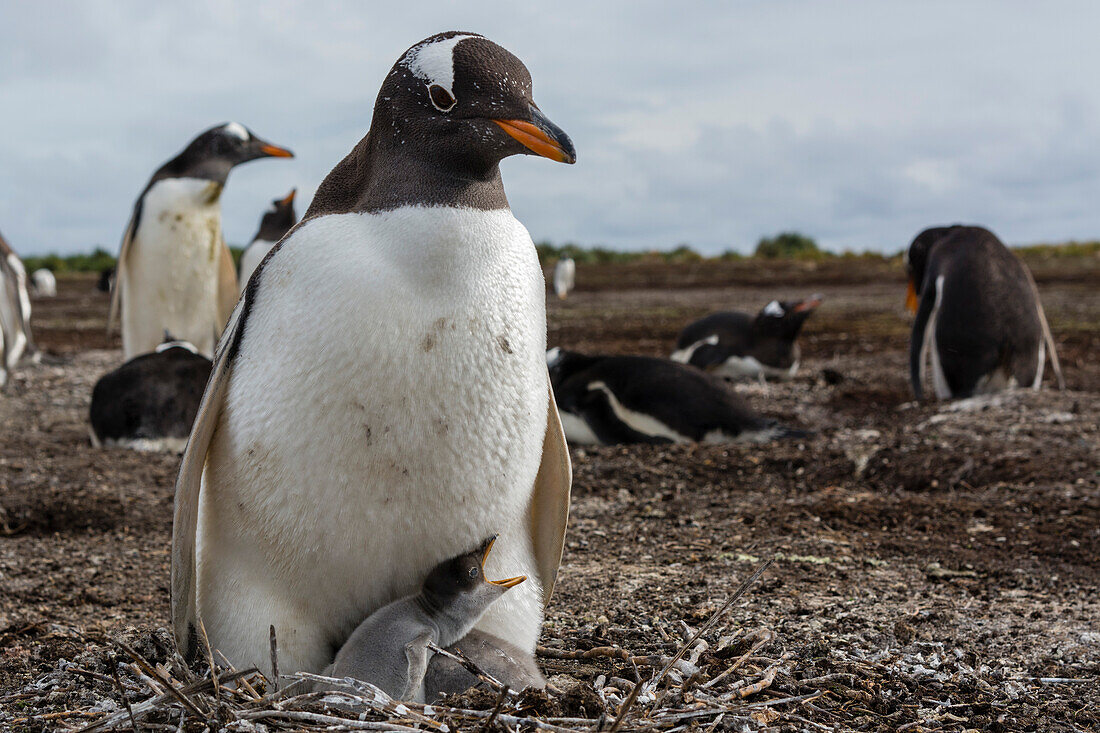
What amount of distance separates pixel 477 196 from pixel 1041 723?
191 centimetres

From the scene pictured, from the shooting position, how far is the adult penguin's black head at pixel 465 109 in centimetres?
225

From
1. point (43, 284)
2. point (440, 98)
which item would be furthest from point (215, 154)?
point (43, 284)

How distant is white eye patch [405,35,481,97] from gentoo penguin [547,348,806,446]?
4.38 m

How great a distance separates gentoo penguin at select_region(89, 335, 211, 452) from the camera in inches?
249

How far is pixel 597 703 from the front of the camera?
216 cm

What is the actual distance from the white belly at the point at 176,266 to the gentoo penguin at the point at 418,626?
246 inches

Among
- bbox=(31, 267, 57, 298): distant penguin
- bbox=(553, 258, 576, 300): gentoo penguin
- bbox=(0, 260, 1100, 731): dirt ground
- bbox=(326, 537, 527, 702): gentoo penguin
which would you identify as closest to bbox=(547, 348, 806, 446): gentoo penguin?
bbox=(0, 260, 1100, 731): dirt ground

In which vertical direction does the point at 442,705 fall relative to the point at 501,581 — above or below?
below

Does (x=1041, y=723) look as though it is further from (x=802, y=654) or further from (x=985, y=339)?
(x=985, y=339)

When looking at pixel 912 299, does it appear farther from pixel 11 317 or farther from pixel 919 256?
pixel 11 317

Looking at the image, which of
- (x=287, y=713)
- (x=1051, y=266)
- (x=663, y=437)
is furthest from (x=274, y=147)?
(x=1051, y=266)

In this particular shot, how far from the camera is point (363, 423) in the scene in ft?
7.52

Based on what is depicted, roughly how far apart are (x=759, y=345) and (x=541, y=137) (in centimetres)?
783

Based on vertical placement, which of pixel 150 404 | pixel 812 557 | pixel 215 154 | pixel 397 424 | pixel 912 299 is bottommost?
pixel 812 557
